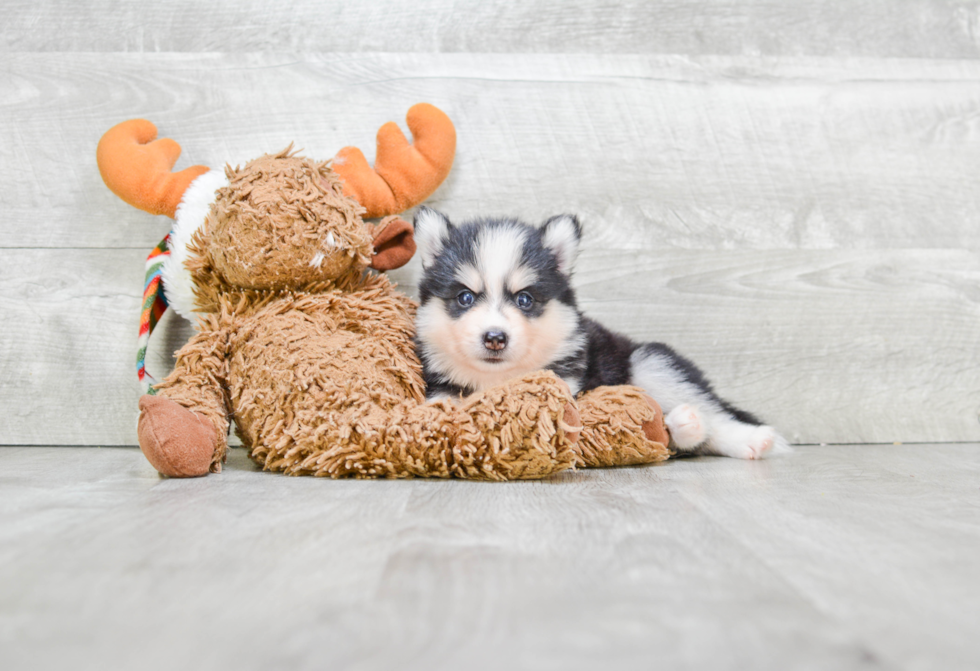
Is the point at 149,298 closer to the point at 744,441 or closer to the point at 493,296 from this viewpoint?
the point at 493,296

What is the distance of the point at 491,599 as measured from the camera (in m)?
0.86

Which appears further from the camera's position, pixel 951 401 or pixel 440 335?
pixel 951 401

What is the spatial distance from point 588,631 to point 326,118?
192cm

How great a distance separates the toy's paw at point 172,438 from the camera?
5.08 ft

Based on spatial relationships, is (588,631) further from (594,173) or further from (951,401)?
(951,401)

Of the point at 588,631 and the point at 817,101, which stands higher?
the point at 817,101

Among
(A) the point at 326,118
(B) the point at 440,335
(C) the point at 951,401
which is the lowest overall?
(C) the point at 951,401

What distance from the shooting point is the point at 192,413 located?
164 cm

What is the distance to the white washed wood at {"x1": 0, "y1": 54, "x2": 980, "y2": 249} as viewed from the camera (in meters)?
2.24

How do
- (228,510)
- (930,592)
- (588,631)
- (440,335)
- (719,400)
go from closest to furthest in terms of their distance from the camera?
(588,631) < (930,592) < (228,510) < (440,335) < (719,400)

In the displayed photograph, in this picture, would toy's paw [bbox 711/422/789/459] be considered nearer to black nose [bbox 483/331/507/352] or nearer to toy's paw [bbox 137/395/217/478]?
black nose [bbox 483/331/507/352]

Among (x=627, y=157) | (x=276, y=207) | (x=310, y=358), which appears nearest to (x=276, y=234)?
(x=276, y=207)

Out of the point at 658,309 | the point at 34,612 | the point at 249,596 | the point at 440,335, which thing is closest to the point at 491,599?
the point at 249,596

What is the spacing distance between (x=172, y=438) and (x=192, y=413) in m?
0.10
